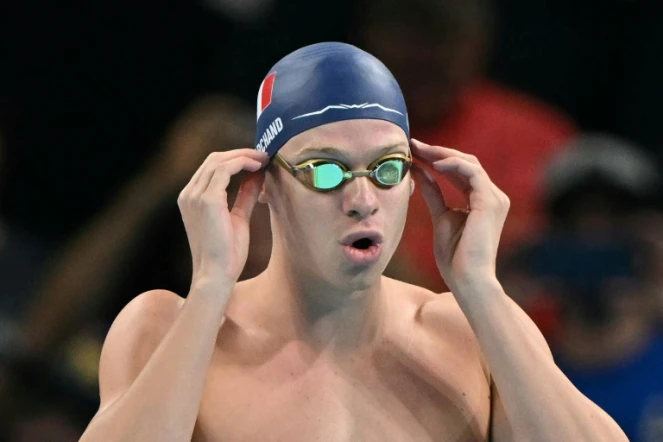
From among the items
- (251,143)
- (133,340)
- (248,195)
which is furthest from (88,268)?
(248,195)

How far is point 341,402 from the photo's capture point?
1.43 meters

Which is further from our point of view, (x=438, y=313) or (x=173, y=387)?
(x=438, y=313)

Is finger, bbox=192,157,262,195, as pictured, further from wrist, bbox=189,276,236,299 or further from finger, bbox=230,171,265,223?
wrist, bbox=189,276,236,299

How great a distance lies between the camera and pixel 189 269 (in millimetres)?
2258

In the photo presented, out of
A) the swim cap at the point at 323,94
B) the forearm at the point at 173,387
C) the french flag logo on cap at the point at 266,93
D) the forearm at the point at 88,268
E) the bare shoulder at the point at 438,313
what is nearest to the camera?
the forearm at the point at 173,387

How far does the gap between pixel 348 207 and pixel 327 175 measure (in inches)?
2.6

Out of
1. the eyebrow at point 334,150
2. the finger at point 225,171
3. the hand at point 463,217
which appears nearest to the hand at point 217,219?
the finger at point 225,171

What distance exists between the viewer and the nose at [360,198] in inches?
50.5

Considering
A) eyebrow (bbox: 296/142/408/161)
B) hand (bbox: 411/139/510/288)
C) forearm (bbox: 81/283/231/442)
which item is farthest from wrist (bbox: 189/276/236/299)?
hand (bbox: 411/139/510/288)

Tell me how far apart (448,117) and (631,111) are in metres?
0.60

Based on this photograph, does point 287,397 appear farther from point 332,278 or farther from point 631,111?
point 631,111

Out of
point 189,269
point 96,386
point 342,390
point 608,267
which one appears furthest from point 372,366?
point 608,267

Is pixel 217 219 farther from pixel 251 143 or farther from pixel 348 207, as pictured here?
pixel 251 143

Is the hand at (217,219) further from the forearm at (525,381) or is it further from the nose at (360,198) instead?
the forearm at (525,381)
